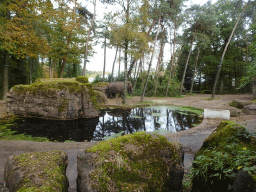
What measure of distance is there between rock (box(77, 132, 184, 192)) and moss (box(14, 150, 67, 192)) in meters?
0.28

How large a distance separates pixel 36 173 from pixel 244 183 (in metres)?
2.25

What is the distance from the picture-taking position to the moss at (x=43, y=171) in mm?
1525

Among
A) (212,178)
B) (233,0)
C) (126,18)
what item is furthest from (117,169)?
(233,0)

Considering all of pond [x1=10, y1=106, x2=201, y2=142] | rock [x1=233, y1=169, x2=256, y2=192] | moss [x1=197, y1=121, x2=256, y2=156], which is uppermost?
moss [x1=197, y1=121, x2=256, y2=156]

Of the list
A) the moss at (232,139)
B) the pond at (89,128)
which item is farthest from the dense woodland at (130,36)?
the pond at (89,128)

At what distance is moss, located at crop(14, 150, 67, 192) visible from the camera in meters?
1.53

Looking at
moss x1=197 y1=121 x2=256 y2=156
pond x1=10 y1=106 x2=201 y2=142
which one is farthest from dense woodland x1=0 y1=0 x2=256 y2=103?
pond x1=10 y1=106 x2=201 y2=142

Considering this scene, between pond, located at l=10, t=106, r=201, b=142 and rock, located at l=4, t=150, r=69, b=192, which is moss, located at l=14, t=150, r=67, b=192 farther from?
pond, located at l=10, t=106, r=201, b=142

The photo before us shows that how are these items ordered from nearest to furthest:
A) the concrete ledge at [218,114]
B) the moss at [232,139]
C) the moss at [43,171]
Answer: the moss at [43,171]
the moss at [232,139]
the concrete ledge at [218,114]

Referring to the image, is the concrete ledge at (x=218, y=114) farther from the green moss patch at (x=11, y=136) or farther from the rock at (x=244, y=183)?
the green moss patch at (x=11, y=136)

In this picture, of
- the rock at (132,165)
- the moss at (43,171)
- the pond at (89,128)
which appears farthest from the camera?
the pond at (89,128)

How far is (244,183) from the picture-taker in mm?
1299

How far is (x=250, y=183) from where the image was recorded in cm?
126

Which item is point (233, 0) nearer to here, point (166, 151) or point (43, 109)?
point (166, 151)
